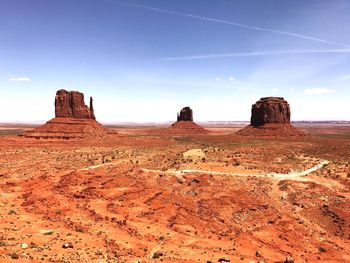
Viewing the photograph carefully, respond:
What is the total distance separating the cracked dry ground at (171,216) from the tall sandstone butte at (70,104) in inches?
2395

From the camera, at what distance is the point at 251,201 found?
35.8 meters

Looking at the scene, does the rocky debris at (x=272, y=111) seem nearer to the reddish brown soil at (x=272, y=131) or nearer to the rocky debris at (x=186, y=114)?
the reddish brown soil at (x=272, y=131)

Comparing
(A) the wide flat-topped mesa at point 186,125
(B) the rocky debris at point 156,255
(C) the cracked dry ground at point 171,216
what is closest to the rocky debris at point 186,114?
(A) the wide flat-topped mesa at point 186,125

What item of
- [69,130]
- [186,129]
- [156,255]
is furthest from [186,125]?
[156,255]

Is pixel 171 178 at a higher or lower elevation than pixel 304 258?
higher

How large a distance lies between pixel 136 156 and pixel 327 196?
37181mm

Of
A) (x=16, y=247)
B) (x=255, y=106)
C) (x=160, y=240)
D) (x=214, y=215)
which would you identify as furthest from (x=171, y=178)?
(x=255, y=106)

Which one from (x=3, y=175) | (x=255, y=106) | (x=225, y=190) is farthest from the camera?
(x=255, y=106)

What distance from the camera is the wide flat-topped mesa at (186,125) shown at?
175 meters

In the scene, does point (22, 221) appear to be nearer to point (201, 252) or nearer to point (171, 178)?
point (201, 252)

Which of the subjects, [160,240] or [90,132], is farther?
[90,132]

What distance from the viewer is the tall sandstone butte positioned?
110m

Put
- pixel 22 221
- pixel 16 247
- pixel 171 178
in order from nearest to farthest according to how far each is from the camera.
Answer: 1. pixel 16 247
2. pixel 22 221
3. pixel 171 178

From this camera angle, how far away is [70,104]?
111188 mm
